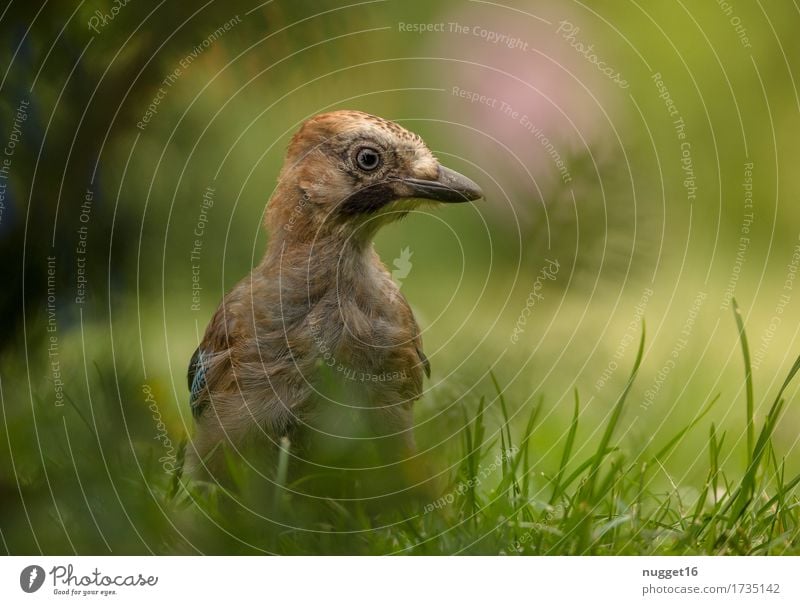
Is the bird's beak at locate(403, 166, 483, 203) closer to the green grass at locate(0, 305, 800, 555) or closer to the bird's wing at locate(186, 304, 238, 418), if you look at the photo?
the green grass at locate(0, 305, 800, 555)

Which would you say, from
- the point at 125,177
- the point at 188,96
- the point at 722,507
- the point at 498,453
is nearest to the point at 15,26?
the point at 125,177

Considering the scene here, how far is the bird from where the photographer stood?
4.66m

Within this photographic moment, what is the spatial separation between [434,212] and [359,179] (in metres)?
0.51

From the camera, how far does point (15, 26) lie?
3137 mm

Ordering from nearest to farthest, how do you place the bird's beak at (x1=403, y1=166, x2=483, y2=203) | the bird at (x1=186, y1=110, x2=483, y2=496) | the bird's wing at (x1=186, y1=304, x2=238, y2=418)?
the bird at (x1=186, y1=110, x2=483, y2=496)
the bird's beak at (x1=403, y1=166, x2=483, y2=203)
the bird's wing at (x1=186, y1=304, x2=238, y2=418)

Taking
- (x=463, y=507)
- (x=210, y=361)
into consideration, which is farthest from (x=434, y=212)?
(x=463, y=507)

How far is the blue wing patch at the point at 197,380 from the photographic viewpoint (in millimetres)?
5043

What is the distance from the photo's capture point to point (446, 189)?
487 centimetres

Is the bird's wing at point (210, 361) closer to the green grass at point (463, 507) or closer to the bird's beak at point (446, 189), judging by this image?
the green grass at point (463, 507)

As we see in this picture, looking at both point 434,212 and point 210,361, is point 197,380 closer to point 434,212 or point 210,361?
point 210,361
